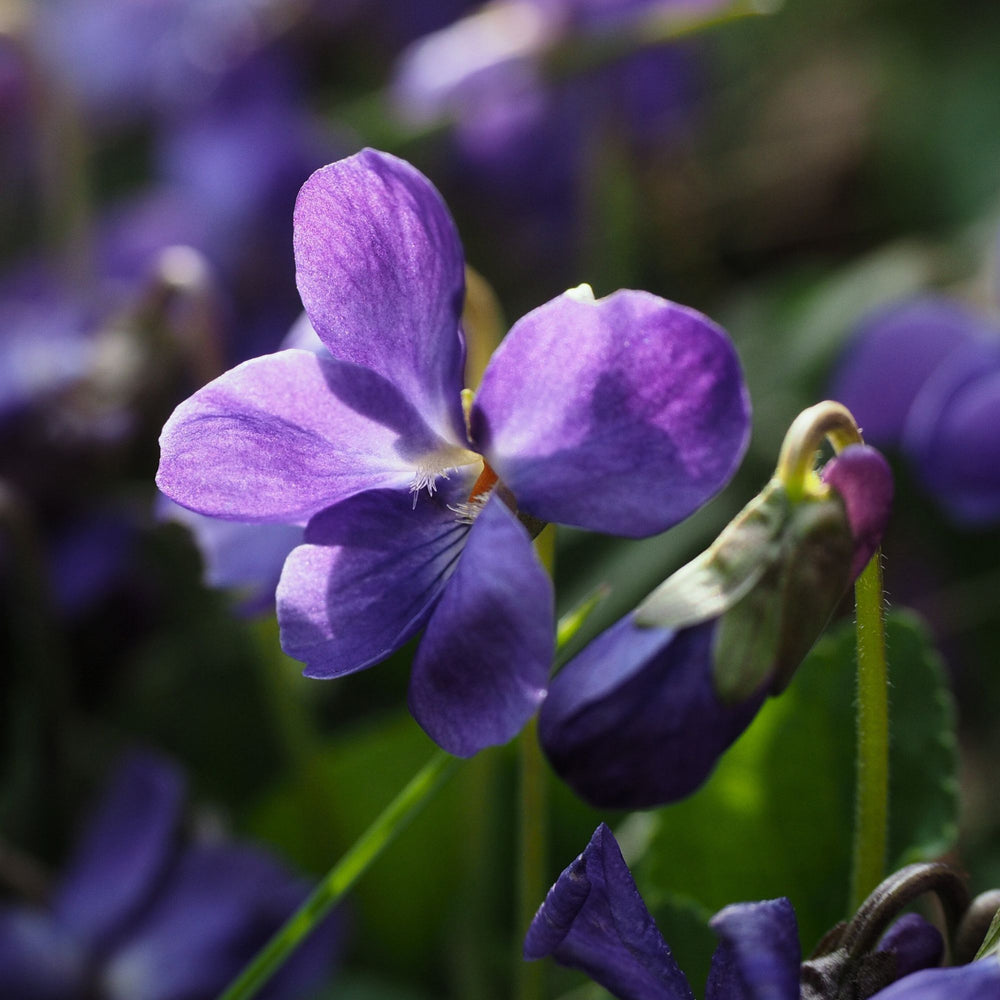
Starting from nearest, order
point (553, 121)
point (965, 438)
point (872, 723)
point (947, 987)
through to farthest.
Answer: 1. point (947, 987)
2. point (872, 723)
3. point (965, 438)
4. point (553, 121)

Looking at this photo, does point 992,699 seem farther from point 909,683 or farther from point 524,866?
point 524,866

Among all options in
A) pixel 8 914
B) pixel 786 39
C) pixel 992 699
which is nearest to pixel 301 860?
pixel 8 914

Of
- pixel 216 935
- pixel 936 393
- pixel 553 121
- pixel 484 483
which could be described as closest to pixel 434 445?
pixel 484 483

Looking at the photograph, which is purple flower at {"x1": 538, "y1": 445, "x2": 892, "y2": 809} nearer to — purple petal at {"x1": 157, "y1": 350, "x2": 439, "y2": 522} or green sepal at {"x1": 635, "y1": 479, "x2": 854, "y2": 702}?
green sepal at {"x1": 635, "y1": 479, "x2": 854, "y2": 702}

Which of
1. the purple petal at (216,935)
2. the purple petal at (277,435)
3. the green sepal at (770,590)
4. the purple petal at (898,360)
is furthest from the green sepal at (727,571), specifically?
the purple petal at (898,360)

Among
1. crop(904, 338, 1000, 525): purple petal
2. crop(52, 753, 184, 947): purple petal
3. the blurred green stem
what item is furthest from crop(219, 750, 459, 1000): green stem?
crop(904, 338, 1000, 525): purple petal

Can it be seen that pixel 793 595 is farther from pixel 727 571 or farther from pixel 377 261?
pixel 377 261
